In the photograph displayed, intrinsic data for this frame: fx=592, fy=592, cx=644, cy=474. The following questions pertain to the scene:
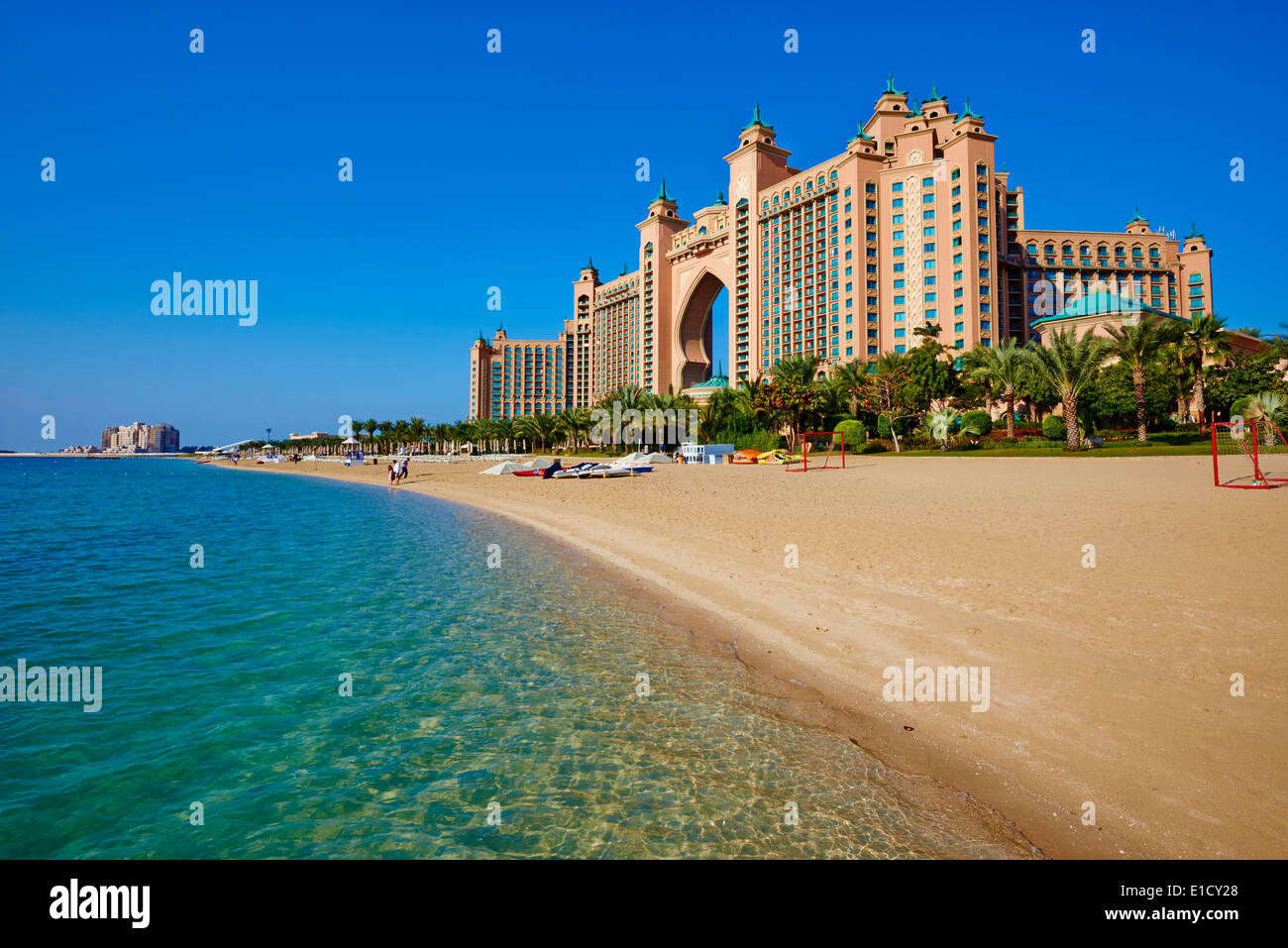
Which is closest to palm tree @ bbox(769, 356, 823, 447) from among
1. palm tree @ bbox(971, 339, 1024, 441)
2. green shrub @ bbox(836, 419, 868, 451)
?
green shrub @ bbox(836, 419, 868, 451)

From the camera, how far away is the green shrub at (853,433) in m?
56.0

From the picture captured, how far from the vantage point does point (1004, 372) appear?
5481cm

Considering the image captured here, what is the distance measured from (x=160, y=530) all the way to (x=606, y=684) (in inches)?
920

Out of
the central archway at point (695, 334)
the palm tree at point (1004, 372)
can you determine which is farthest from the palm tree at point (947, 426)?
the central archway at point (695, 334)

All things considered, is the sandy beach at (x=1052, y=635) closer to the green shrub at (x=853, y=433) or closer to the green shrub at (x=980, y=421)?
the green shrub at (x=853, y=433)

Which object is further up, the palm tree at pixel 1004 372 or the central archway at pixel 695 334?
the central archway at pixel 695 334

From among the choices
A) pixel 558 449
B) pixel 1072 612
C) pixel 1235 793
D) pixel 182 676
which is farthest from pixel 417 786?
pixel 558 449

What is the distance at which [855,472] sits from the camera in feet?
108

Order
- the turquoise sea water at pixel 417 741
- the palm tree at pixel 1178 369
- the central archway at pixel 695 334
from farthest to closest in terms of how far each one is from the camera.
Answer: the central archway at pixel 695 334, the palm tree at pixel 1178 369, the turquoise sea water at pixel 417 741

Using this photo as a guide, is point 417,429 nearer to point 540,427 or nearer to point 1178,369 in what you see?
point 540,427

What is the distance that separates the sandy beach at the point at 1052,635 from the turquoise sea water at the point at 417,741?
Result: 2.50ft

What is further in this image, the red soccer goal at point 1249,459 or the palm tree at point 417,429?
the palm tree at point 417,429

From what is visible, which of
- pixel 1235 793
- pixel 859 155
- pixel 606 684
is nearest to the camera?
pixel 1235 793
